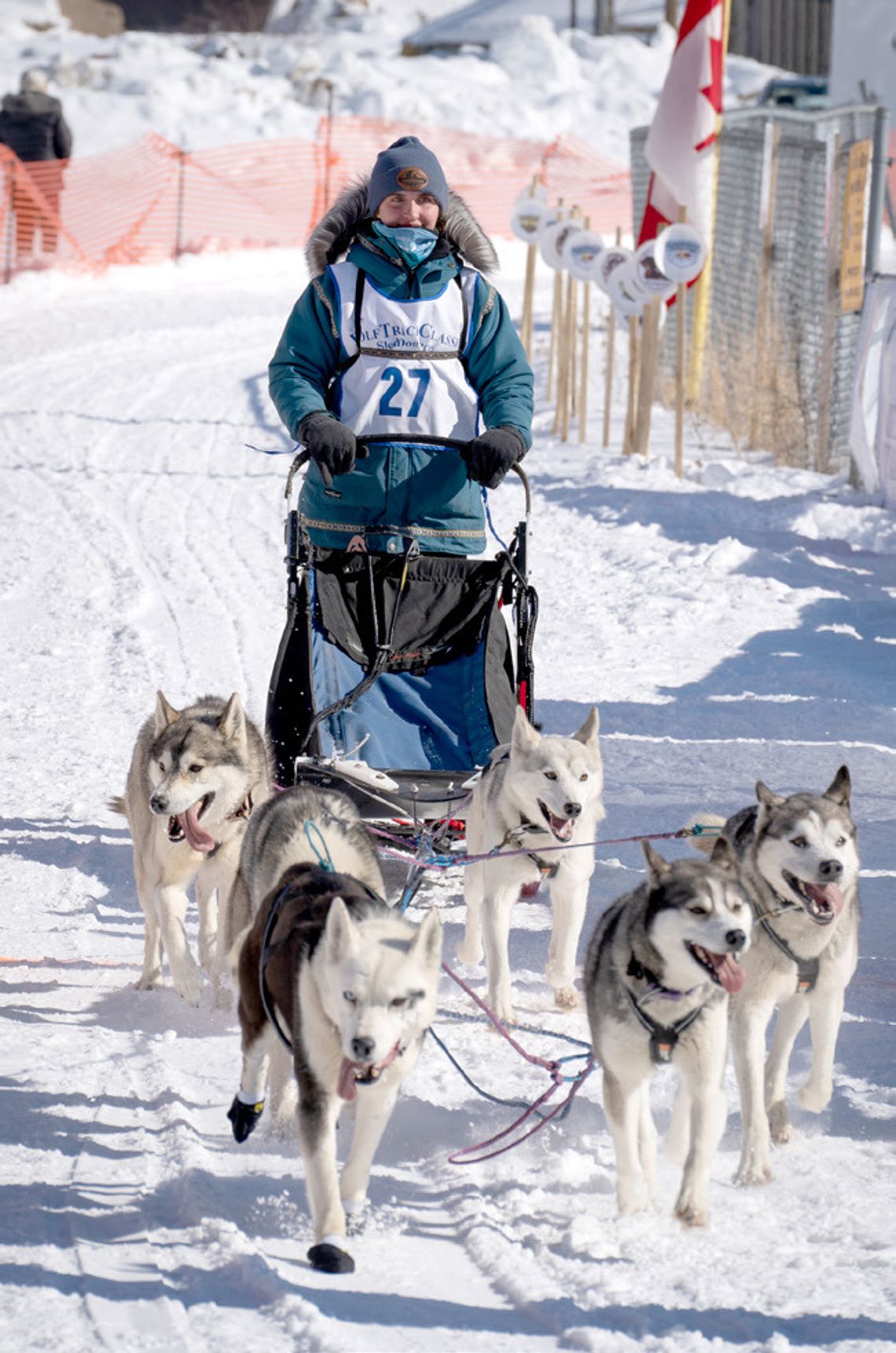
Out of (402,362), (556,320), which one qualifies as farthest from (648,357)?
(402,362)

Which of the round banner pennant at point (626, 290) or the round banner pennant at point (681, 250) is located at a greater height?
the round banner pennant at point (681, 250)

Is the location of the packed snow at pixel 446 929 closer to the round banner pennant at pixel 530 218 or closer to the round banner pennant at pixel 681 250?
the round banner pennant at pixel 681 250

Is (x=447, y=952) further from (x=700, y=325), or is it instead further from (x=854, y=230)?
(x=700, y=325)

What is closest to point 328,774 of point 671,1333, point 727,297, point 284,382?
point 284,382

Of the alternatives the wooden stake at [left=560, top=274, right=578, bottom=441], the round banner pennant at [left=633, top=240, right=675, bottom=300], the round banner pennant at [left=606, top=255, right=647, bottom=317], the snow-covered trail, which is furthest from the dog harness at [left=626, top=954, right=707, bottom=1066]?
the wooden stake at [left=560, top=274, right=578, bottom=441]

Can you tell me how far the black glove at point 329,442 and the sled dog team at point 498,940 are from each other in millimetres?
700

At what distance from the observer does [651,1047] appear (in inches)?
118

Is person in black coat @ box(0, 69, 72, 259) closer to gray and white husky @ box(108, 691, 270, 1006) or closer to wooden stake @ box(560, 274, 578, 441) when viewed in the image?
wooden stake @ box(560, 274, 578, 441)

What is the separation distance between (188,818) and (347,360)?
1469mm

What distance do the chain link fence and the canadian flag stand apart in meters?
0.73

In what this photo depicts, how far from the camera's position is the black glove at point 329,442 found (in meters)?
4.46

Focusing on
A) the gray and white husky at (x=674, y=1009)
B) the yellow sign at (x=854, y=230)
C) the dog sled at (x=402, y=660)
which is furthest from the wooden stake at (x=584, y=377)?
the gray and white husky at (x=674, y=1009)

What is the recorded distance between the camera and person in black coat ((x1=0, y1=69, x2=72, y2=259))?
1880 cm

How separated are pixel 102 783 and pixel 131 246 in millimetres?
16024
